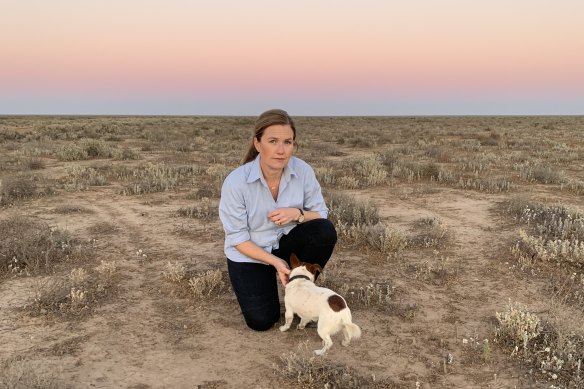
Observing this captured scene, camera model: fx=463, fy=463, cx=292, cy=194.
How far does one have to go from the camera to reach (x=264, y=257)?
3.71 meters

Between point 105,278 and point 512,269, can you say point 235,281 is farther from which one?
point 512,269

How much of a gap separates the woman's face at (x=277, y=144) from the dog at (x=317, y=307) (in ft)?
2.52

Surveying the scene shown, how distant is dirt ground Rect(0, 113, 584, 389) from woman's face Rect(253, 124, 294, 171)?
139 centimetres

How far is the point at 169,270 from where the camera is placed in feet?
15.8

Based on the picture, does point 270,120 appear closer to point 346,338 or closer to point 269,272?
point 269,272

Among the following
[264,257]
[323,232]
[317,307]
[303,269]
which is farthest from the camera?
[323,232]

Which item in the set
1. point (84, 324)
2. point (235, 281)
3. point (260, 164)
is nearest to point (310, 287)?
point (235, 281)

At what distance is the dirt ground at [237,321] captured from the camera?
10.5 ft

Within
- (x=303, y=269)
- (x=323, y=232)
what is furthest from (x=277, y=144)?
(x=303, y=269)

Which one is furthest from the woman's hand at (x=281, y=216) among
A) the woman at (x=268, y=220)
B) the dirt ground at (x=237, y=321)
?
the dirt ground at (x=237, y=321)

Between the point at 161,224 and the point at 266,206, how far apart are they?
3.53 meters

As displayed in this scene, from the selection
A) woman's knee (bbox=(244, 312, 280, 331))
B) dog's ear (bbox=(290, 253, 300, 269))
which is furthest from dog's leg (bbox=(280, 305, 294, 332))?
dog's ear (bbox=(290, 253, 300, 269))

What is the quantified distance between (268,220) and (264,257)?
370 mm

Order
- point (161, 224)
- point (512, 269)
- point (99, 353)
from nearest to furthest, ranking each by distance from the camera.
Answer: point (99, 353) < point (512, 269) < point (161, 224)
